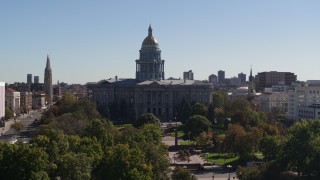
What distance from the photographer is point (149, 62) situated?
142000 mm

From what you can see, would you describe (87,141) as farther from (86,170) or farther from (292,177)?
(292,177)

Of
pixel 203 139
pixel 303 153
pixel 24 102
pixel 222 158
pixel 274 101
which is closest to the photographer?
pixel 303 153

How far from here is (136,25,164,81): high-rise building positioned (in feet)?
466

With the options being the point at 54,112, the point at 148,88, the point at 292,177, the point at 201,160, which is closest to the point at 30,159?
the point at 292,177

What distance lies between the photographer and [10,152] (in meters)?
43.2

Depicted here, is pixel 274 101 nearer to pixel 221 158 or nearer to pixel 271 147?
pixel 221 158

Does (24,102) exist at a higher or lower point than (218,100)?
lower

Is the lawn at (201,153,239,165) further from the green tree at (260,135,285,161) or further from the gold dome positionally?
the gold dome

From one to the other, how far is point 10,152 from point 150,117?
50.5 meters

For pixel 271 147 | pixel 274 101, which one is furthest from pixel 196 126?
pixel 274 101

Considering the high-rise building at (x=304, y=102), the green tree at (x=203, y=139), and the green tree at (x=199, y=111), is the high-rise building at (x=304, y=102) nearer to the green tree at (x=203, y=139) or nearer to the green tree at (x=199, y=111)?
the green tree at (x=199, y=111)

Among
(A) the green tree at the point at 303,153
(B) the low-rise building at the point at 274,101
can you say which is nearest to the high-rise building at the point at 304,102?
(B) the low-rise building at the point at 274,101

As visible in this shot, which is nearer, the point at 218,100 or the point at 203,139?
the point at 203,139

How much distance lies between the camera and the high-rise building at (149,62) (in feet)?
466
